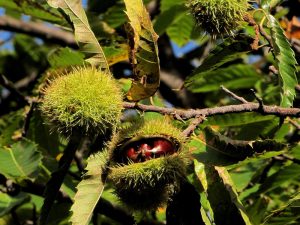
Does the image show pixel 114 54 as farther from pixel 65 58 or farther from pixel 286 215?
pixel 286 215

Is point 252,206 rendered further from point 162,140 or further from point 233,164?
point 162,140

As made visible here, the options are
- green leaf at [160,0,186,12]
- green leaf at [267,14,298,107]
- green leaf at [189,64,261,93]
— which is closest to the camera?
green leaf at [267,14,298,107]

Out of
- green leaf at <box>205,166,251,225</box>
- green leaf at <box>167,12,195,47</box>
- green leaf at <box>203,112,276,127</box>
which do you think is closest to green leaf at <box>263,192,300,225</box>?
green leaf at <box>205,166,251,225</box>

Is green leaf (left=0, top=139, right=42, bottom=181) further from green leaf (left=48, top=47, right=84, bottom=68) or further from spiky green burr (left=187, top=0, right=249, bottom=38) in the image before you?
spiky green burr (left=187, top=0, right=249, bottom=38)

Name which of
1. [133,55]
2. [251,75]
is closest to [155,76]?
[133,55]

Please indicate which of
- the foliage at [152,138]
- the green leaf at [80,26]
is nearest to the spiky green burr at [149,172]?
the foliage at [152,138]

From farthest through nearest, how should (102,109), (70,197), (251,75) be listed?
(251,75) → (70,197) → (102,109)

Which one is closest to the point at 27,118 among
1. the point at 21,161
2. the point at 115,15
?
the point at 21,161

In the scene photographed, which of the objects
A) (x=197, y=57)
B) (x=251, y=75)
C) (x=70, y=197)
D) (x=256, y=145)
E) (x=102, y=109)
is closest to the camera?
(x=102, y=109)
